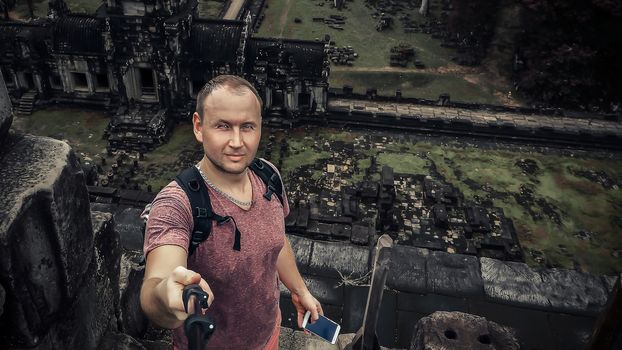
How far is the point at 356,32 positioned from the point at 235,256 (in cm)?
3236

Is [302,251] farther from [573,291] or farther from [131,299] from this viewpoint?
[573,291]

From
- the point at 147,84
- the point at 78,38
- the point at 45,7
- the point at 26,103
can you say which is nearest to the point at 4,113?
the point at 147,84

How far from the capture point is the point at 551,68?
2619 centimetres

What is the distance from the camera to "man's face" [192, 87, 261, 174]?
3.56 metres

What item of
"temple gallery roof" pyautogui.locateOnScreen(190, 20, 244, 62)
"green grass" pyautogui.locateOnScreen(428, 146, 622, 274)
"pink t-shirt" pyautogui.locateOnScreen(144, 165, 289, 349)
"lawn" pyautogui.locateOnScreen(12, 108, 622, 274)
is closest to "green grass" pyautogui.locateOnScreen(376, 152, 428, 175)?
"lawn" pyautogui.locateOnScreen(12, 108, 622, 274)

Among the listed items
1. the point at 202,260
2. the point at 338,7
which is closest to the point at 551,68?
the point at 338,7

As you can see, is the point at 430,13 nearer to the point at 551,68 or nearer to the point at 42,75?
the point at 551,68

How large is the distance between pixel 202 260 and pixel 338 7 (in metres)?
36.7

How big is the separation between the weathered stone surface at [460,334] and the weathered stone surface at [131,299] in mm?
3187

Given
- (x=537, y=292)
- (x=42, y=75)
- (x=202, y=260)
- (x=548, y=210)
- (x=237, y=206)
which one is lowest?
(x=548, y=210)

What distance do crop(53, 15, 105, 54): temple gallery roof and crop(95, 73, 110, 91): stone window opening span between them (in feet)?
4.77

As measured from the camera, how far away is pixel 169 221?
336cm

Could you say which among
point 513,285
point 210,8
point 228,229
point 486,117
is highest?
point 228,229

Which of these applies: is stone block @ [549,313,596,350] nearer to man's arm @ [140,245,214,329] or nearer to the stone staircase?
man's arm @ [140,245,214,329]
